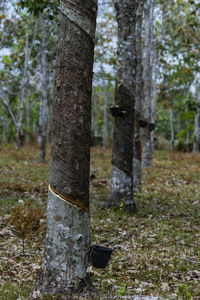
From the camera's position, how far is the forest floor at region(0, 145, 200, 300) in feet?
15.3

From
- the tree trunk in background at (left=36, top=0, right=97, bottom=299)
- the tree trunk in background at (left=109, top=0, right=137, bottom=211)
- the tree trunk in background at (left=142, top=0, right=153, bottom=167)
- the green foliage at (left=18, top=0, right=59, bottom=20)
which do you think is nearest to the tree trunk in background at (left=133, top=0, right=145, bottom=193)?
the tree trunk in background at (left=109, top=0, right=137, bottom=211)

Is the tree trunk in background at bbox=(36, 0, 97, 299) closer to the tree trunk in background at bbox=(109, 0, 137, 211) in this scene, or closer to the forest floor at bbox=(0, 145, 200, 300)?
the forest floor at bbox=(0, 145, 200, 300)

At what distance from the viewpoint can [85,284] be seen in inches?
153

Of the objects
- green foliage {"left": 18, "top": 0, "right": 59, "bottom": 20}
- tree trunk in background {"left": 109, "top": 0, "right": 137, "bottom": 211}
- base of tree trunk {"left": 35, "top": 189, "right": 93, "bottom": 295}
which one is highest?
green foliage {"left": 18, "top": 0, "right": 59, "bottom": 20}

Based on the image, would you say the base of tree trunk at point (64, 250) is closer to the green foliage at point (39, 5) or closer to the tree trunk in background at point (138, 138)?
the green foliage at point (39, 5)

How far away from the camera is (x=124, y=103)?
9055 mm

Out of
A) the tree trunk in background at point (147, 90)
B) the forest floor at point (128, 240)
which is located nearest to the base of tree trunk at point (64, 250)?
the forest floor at point (128, 240)

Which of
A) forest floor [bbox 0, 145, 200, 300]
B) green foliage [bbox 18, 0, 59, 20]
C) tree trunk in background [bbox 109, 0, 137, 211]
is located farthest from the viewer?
tree trunk in background [bbox 109, 0, 137, 211]

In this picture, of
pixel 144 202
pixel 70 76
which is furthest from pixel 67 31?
pixel 144 202

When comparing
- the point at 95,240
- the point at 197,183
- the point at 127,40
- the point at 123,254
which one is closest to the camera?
the point at 123,254

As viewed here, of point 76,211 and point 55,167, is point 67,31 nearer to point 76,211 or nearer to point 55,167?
point 55,167

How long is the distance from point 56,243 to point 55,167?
840 millimetres

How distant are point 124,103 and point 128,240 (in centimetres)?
370

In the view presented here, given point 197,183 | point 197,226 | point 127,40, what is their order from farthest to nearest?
point 197,183, point 127,40, point 197,226
